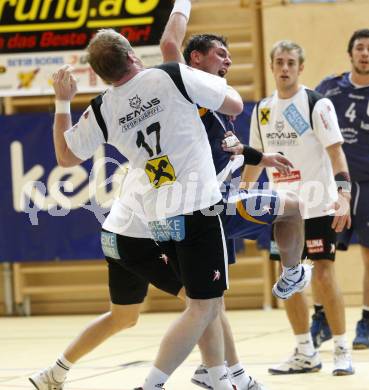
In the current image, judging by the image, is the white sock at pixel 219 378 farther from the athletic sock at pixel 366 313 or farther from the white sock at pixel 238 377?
the athletic sock at pixel 366 313

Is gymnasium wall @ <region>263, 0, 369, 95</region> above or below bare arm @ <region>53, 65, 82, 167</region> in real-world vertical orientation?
above

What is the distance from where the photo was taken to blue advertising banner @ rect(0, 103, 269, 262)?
9359 millimetres

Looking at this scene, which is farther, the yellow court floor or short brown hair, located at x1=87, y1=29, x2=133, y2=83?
the yellow court floor

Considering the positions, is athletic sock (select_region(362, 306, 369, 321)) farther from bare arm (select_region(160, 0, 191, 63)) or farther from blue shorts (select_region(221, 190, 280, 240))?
bare arm (select_region(160, 0, 191, 63))

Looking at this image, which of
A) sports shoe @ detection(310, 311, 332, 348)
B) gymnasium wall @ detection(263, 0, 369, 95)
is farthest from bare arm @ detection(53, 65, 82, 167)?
gymnasium wall @ detection(263, 0, 369, 95)

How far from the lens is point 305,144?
555 centimetres

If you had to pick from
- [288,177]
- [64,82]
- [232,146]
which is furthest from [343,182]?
[64,82]

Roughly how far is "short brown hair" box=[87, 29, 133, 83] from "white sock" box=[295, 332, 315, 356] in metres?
2.26

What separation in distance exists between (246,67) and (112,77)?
561 centimetres

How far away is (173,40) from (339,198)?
4.92 feet

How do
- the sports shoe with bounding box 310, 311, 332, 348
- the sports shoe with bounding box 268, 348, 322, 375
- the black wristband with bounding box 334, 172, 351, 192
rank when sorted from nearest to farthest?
the black wristband with bounding box 334, 172, 351, 192
the sports shoe with bounding box 268, 348, 322, 375
the sports shoe with bounding box 310, 311, 332, 348

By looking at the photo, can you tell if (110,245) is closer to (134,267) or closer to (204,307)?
(134,267)

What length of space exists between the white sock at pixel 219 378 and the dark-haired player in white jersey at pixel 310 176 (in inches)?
51.7

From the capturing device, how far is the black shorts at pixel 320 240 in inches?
215
